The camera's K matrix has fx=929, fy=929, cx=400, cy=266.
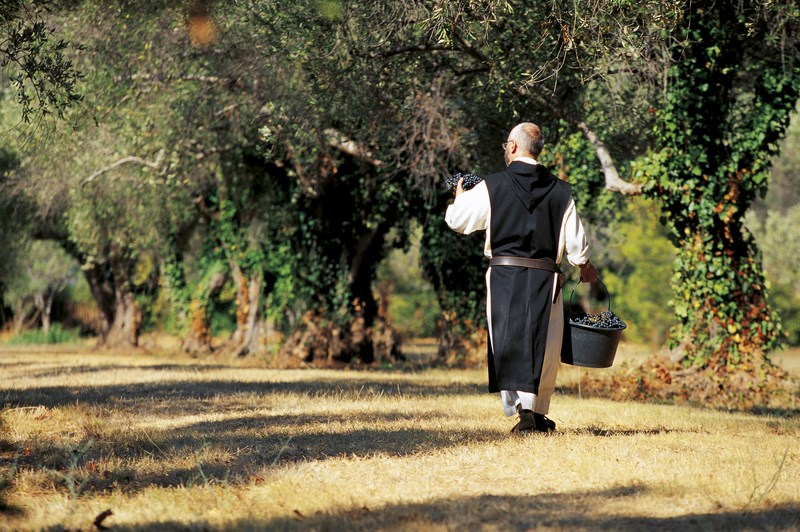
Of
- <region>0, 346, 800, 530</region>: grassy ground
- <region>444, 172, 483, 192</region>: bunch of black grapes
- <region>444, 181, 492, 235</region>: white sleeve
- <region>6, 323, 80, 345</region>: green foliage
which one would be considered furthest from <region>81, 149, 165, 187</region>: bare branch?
<region>6, 323, 80, 345</region>: green foliage

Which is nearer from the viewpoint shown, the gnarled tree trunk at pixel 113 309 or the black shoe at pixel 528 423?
the black shoe at pixel 528 423

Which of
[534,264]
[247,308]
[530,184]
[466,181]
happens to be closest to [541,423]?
[534,264]

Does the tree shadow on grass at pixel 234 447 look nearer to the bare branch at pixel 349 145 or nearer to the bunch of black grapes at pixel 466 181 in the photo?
the bunch of black grapes at pixel 466 181

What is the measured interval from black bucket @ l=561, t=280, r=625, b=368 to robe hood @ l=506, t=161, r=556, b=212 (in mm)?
790

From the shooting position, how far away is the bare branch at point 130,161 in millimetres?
15688

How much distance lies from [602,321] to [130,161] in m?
11.8

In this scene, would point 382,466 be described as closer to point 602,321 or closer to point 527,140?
point 602,321

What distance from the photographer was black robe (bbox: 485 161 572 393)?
680 centimetres

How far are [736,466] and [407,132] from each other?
764 cm

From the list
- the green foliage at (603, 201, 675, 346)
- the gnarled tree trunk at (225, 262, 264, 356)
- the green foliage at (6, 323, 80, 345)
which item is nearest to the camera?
the gnarled tree trunk at (225, 262, 264, 356)

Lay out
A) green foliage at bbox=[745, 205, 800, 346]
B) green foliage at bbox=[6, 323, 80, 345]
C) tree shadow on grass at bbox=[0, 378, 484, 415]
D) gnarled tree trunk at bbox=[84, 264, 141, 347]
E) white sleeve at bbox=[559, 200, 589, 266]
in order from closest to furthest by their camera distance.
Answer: white sleeve at bbox=[559, 200, 589, 266], tree shadow on grass at bbox=[0, 378, 484, 415], gnarled tree trunk at bbox=[84, 264, 141, 347], green foliage at bbox=[745, 205, 800, 346], green foliage at bbox=[6, 323, 80, 345]

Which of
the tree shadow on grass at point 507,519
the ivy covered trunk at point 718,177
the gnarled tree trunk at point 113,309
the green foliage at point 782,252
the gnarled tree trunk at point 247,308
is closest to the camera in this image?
the tree shadow on grass at point 507,519

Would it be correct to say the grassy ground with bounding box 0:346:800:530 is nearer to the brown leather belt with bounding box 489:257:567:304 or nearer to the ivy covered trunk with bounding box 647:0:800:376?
the brown leather belt with bounding box 489:257:567:304

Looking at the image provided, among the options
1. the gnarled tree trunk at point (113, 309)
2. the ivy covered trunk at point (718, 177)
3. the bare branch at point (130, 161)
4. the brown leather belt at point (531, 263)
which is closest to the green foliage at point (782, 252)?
the ivy covered trunk at point (718, 177)
